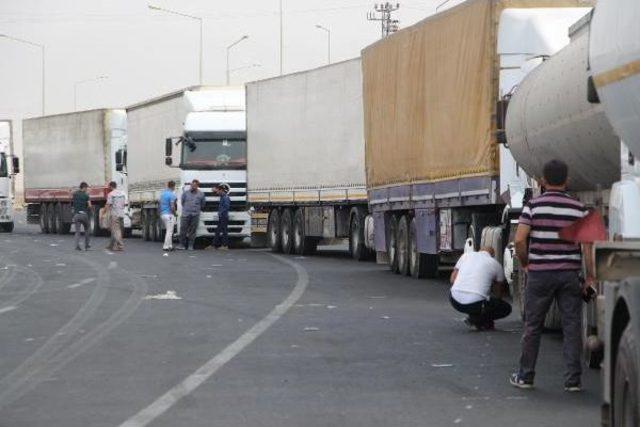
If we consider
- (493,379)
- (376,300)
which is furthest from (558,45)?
(493,379)

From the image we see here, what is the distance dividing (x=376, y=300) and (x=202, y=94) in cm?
2282

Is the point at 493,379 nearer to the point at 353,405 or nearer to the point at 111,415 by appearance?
the point at 353,405

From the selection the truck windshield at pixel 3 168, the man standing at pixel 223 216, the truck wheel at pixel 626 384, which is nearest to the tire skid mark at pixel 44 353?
the truck wheel at pixel 626 384

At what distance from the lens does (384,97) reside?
102 ft

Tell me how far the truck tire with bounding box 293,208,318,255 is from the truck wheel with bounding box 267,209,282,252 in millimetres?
1217

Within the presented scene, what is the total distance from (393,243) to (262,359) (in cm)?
1625

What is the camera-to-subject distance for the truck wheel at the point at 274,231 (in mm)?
42719

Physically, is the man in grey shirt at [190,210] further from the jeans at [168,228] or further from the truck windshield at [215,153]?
the truck windshield at [215,153]

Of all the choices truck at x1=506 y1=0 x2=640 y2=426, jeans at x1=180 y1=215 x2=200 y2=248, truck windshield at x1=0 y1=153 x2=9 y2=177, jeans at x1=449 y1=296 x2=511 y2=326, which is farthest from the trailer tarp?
truck windshield at x1=0 y1=153 x2=9 y2=177

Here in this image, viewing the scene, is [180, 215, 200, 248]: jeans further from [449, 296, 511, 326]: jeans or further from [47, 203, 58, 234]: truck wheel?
[449, 296, 511, 326]: jeans

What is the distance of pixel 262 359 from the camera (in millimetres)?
15367

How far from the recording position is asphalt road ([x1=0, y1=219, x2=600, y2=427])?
464 inches

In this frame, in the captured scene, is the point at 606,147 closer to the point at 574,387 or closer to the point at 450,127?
the point at 574,387

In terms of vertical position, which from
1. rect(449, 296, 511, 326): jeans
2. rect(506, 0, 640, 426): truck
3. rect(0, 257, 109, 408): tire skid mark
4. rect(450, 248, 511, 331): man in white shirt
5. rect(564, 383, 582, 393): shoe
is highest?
rect(506, 0, 640, 426): truck
